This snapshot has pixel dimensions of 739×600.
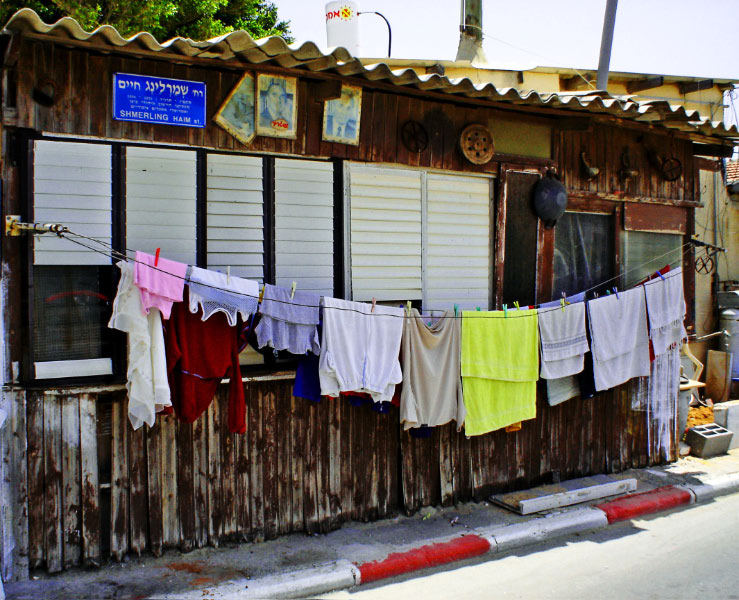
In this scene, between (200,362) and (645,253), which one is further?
(645,253)

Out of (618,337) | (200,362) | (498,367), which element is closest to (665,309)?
(618,337)

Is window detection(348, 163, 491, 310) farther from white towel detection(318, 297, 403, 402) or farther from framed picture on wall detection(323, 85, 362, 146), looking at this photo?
white towel detection(318, 297, 403, 402)

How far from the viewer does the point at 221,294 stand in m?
5.59

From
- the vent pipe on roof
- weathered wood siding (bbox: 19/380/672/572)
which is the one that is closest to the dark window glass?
weathered wood siding (bbox: 19/380/672/572)

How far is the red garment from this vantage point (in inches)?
222

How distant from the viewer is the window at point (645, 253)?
934 centimetres

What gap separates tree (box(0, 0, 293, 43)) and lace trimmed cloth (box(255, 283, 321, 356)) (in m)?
11.2

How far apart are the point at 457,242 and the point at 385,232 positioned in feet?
3.21

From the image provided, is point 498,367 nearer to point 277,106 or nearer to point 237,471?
point 237,471

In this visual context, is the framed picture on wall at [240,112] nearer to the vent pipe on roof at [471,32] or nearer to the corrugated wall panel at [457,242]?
the corrugated wall panel at [457,242]

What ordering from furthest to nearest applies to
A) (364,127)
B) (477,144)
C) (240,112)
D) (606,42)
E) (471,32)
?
(471,32), (606,42), (477,144), (364,127), (240,112)

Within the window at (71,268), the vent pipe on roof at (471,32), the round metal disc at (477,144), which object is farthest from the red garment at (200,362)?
the vent pipe on roof at (471,32)

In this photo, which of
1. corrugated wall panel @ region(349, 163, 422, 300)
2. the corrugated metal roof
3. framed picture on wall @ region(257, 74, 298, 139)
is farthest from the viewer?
corrugated wall panel @ region(349, 163, 422, 300)

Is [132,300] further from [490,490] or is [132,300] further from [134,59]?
[490,490]
